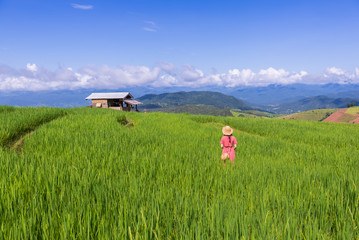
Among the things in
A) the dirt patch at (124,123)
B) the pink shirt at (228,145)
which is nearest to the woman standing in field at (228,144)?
the pink shirt at (228,145)

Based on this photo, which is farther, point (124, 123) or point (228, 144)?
point (124, 123)

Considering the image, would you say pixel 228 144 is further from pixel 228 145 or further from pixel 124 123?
pixel 124 123

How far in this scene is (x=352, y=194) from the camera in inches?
103

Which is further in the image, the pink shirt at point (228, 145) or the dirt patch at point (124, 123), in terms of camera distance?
the dirt patch at point (124, 123)

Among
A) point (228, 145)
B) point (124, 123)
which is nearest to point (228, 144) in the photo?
point (228, 145)

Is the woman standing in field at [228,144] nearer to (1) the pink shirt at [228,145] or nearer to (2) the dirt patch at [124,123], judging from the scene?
(1) the pink shirt at [228,145]

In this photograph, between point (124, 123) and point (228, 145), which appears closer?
point (228, 145)

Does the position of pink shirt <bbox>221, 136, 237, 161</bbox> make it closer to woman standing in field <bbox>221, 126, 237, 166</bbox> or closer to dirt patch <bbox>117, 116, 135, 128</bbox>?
woman standing in field <bbox>221, 126, 237, 166</bbox>

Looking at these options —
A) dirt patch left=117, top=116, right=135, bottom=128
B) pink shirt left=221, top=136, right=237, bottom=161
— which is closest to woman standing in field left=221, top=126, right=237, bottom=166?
pink shirt left=221, top=136, right=237, bottom=161

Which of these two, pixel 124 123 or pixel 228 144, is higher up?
pixel 228 144

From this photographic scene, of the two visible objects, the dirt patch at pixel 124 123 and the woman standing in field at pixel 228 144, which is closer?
the woman standing in field at pixel 228 144

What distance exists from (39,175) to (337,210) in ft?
12.4

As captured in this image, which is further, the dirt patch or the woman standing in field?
the dirt patch

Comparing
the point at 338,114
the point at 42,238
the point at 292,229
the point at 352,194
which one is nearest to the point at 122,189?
the point at 42,238
